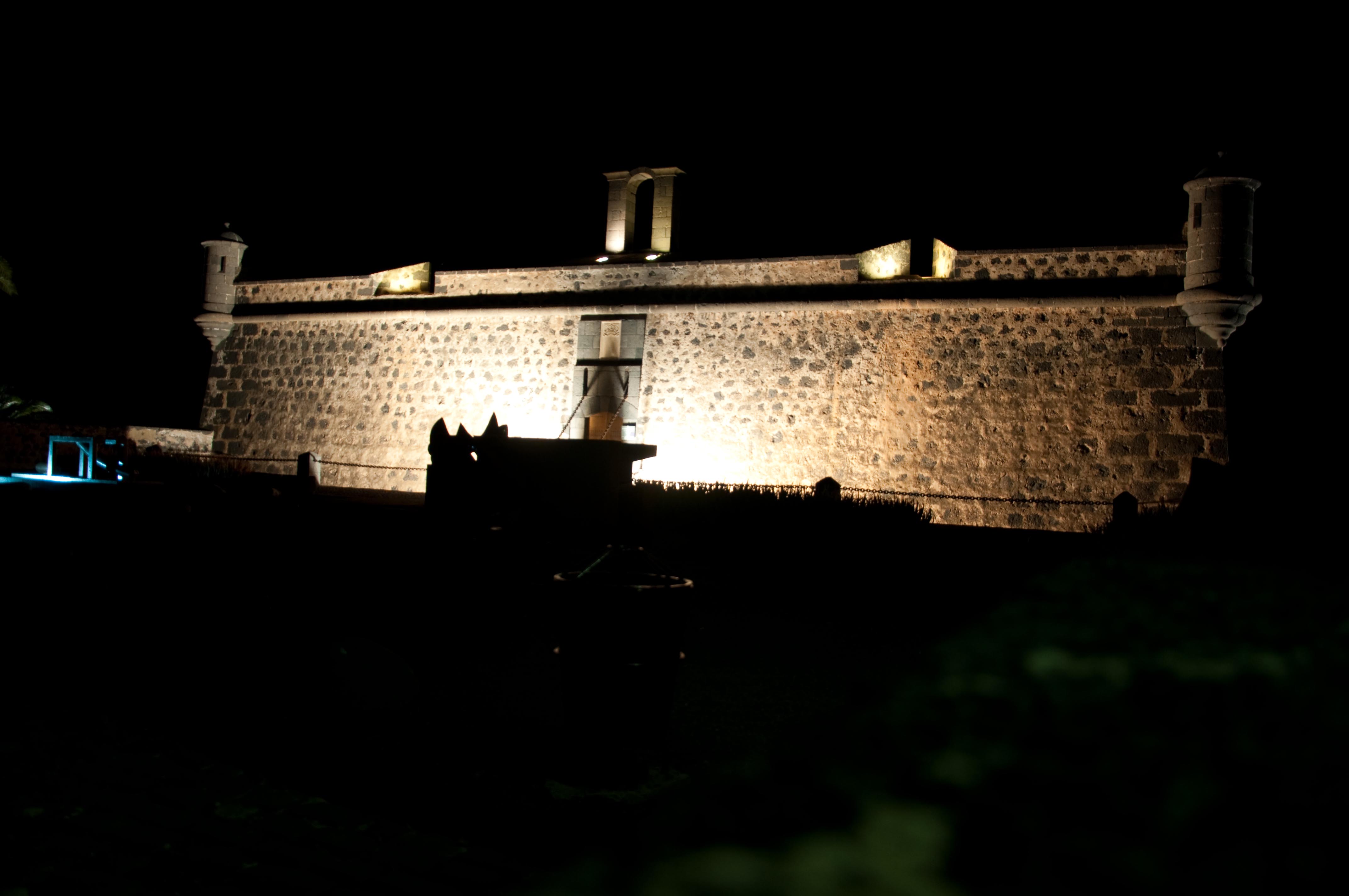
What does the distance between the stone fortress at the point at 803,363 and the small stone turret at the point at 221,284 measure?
0.73 metres

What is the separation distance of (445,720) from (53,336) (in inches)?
1492

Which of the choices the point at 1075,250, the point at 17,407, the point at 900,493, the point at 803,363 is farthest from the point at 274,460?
the point at 1075,250

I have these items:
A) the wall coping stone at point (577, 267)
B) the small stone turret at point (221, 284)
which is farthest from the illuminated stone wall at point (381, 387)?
the wall coping stone at point (577, 267)

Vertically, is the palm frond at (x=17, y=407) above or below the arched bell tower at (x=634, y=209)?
below

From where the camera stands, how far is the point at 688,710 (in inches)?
207

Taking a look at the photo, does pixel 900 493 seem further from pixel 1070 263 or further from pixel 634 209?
pixel 634 209

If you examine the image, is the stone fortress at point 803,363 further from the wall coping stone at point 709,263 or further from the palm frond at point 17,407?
the palm frond at point 17,407

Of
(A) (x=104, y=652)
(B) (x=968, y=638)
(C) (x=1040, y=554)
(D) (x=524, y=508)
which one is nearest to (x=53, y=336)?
(D) (x=524, y=508)

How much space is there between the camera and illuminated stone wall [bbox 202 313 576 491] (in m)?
16.6

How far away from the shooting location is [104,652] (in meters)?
5.44

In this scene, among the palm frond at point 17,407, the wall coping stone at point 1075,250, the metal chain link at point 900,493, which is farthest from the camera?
the palm frond at point 17,407

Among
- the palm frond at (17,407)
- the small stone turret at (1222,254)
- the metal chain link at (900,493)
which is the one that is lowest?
the metal chain link at (900,493)

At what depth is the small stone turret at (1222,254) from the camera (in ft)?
40.8

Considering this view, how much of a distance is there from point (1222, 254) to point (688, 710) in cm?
1137
